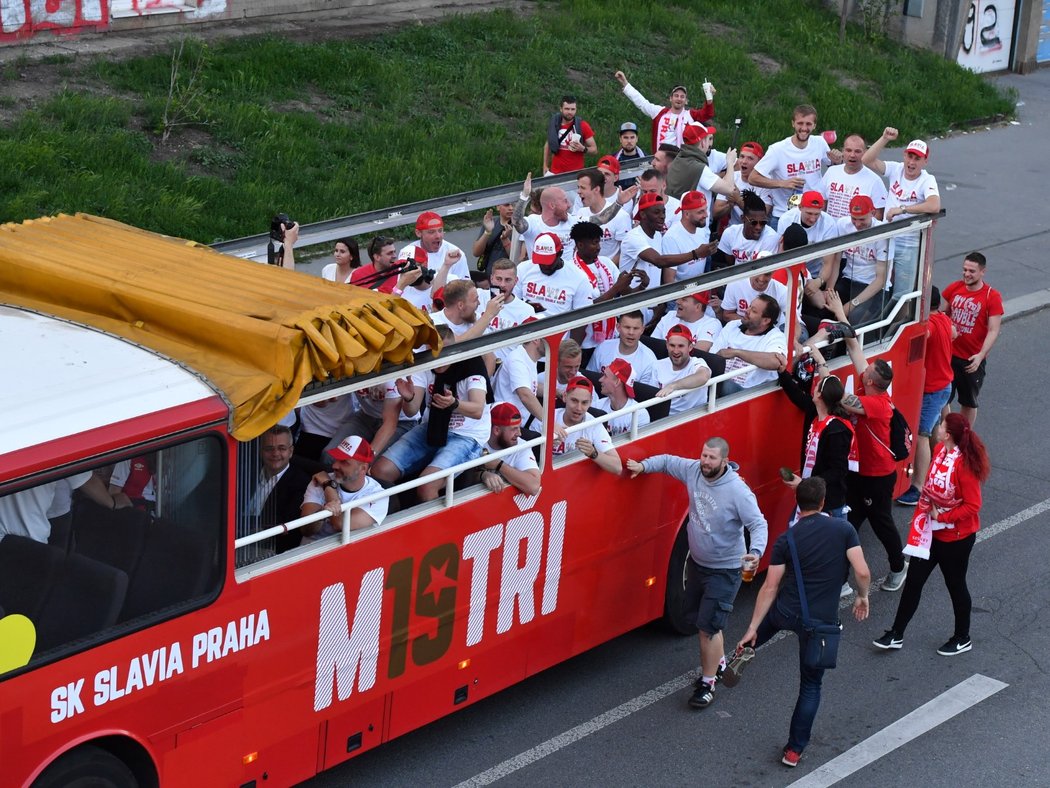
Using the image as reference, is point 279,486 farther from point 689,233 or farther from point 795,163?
point 795,163

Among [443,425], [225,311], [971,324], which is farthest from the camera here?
[971,324]

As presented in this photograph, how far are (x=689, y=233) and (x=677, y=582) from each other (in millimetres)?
3456

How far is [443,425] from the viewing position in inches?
297

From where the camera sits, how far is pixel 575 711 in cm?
831

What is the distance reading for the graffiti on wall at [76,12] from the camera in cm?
1766

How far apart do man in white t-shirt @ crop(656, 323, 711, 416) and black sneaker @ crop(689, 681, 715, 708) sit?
1658mm

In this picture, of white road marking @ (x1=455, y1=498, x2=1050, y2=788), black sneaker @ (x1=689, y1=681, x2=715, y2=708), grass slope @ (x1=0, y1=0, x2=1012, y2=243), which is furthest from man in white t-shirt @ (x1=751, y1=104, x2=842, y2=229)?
black sneaker @ (x1=689, y1=681, x2=715, y2=708)

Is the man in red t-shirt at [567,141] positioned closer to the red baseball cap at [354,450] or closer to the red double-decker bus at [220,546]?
the red double-decker bus at [220,546]

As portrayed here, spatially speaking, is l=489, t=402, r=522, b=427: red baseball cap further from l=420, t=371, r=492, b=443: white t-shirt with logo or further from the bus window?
the bus window

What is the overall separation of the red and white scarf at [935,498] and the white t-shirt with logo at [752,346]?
4.04ft

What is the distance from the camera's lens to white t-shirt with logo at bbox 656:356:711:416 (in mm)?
8883

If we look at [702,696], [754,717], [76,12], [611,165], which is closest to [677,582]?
[702,696]

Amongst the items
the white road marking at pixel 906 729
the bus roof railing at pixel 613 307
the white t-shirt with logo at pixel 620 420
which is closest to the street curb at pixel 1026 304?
the bus roof railing at pixel 613 307

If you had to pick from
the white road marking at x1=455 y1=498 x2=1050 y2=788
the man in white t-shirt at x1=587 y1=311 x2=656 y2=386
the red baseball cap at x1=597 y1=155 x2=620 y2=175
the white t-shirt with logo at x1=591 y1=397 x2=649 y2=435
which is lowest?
the white road marking at x1=455 y1=498 x2=1050 y2=788
